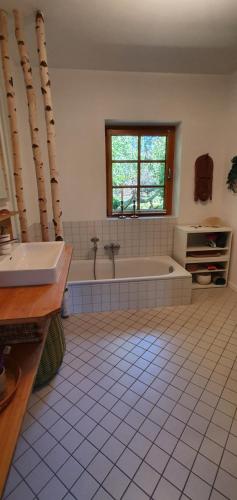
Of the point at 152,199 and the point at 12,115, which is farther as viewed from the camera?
the point at 152,199

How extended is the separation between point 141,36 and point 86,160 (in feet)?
3.95

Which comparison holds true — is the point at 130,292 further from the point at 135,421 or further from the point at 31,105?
Result: the point at 31,105

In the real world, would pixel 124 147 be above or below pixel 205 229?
above

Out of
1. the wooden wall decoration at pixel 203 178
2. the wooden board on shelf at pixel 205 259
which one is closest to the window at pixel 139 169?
the wooden wall decoration at pixel 203 178

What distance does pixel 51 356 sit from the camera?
1.59 m

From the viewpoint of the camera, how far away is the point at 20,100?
7.91ft

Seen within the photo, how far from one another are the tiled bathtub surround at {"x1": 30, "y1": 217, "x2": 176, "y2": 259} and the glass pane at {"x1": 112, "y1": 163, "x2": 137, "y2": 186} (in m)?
0.49

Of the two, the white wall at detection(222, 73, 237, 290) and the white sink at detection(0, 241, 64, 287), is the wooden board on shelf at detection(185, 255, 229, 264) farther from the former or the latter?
the white sink at detection(0, 241, 64, 287)

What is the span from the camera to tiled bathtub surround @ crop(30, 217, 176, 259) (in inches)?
115

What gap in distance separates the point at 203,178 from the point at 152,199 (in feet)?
2.20

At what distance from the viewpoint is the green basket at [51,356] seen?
1541 mm

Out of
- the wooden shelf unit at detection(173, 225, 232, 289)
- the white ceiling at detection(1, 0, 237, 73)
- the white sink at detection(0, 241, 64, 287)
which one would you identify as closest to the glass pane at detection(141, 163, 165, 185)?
the wooden shelf unit at detection(173, 225, 232, 289)

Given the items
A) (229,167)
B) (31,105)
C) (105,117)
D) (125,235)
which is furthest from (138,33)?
(125,235)

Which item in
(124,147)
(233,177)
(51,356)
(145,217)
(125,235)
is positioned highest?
(124,147)
